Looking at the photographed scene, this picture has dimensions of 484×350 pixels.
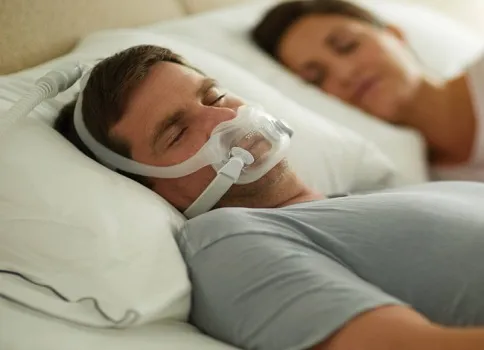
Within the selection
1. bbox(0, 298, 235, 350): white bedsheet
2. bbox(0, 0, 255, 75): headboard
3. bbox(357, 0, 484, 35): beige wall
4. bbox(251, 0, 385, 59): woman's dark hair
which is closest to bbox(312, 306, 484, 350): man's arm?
bbox(0, 298, 235, 350): white bedsheet

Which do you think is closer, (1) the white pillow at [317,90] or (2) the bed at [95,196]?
(2) the bed at [95,196]

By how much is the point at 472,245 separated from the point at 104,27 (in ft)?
3.22

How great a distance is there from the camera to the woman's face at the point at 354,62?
1739 mm

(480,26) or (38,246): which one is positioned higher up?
(480,26)

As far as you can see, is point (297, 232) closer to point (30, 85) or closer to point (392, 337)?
point (392, 337)

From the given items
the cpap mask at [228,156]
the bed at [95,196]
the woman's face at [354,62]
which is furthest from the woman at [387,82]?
the cpap mask at [228,156]

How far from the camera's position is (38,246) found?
0.91m

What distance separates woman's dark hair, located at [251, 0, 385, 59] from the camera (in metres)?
1.81

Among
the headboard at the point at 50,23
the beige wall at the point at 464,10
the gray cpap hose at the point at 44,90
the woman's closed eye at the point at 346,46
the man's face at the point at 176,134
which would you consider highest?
the beige wall at the point at 464,10

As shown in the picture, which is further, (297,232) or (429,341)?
(297,232)

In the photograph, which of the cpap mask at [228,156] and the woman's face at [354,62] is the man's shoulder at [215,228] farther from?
the woman's face at [354,62]

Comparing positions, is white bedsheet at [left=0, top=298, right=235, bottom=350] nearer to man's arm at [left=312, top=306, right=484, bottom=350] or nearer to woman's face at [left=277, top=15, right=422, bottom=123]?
man's arm at [left=312, top=306, right=484, bottom=350]

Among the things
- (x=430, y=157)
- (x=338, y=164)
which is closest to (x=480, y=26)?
(x=430, y=157)

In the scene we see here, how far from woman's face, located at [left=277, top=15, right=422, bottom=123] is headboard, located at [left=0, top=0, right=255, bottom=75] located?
0.44m
